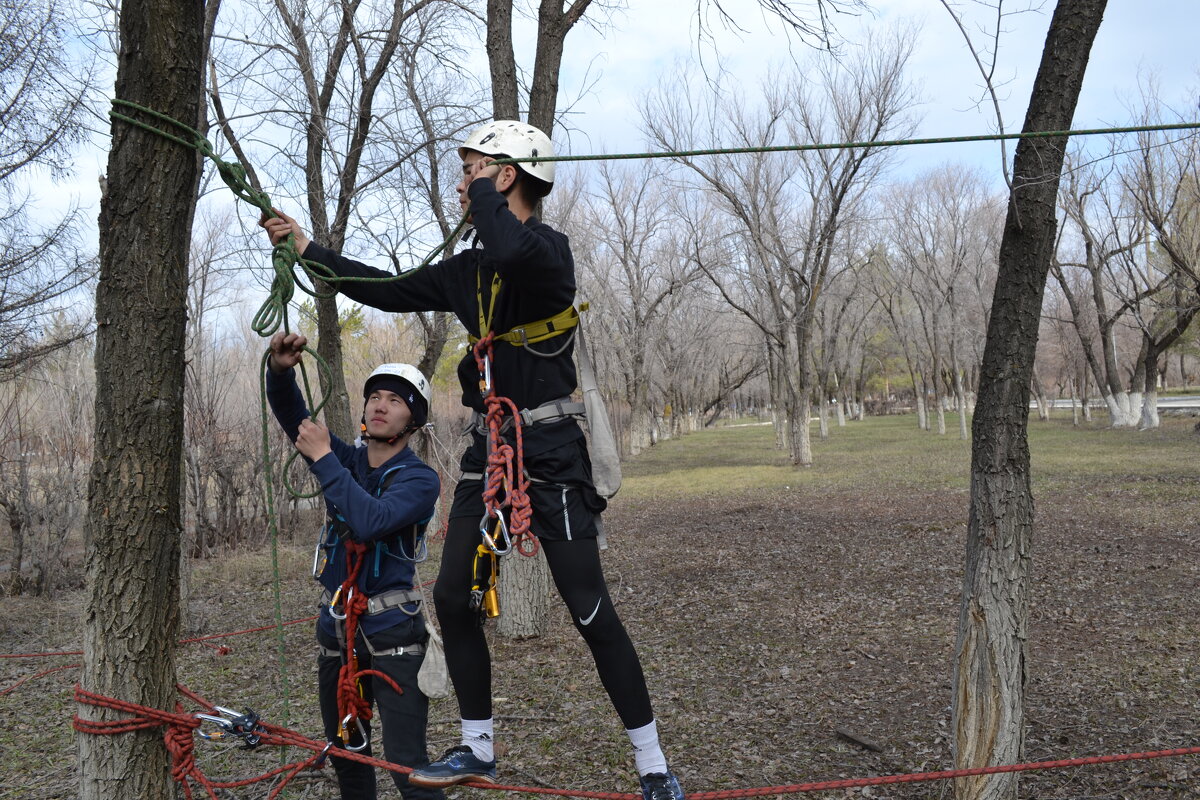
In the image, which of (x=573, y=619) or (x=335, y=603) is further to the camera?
(x=335, y=603)

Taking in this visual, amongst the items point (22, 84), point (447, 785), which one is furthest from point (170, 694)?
point (22, 84)

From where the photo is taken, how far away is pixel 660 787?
255 cm

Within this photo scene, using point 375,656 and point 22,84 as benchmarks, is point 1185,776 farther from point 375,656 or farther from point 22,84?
point 22,84

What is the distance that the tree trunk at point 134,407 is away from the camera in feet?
7.65

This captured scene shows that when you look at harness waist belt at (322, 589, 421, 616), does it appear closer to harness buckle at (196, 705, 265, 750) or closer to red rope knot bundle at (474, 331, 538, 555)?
red rope knot bundle at (474, 331, 538, 555)

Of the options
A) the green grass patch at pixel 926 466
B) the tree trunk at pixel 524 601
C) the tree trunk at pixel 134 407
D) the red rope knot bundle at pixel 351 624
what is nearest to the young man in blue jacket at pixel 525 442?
the red rope knot bundle at pixel 351 624

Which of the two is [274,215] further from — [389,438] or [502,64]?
[502,64]

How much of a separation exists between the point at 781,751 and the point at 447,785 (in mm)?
2520

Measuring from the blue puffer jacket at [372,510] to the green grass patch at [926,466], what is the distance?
42.7 ft

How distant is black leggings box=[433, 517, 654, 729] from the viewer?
258cm

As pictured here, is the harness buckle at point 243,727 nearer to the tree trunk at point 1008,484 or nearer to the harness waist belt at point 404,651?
the harness waist belt at point 404,651

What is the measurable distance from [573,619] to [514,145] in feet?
4.96

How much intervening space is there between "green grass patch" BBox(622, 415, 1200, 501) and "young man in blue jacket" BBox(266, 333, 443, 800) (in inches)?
512

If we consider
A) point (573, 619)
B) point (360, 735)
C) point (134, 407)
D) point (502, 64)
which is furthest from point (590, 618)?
point (502, 64)
